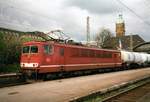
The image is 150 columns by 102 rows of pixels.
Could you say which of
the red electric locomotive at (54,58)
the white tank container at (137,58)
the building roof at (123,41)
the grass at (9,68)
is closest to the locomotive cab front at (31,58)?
the red electric locomotive at (54,58)

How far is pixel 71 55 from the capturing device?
22.7 m

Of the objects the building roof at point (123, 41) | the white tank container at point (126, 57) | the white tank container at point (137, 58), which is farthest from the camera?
the building roof at point (123, 41)

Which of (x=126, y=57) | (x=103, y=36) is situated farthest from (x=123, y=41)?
(x=126, y=57)

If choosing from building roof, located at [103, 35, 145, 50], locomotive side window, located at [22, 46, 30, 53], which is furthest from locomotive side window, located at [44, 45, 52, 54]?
building roof, located at [103, 35, 145, 50]

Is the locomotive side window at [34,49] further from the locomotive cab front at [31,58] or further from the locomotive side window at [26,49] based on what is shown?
the locomotive side window at [26,49]

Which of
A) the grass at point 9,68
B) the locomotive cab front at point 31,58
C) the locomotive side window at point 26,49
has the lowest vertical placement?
the grass at point 9,68

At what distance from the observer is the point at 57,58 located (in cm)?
2070

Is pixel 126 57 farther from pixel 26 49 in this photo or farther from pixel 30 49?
pixel 30 49

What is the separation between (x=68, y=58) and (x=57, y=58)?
1753mm

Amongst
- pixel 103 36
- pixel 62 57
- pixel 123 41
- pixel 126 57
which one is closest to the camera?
pixel 62 57

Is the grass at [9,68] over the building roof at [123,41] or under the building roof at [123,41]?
under

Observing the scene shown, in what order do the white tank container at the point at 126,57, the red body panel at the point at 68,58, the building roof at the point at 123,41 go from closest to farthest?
the red body panel at the point at 68,58 → the white tank container at the point at 126,57 → the building roof at the point at 123,41

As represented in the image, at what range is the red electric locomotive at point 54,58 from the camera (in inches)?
756

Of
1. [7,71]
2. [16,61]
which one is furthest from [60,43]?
[16,61]
